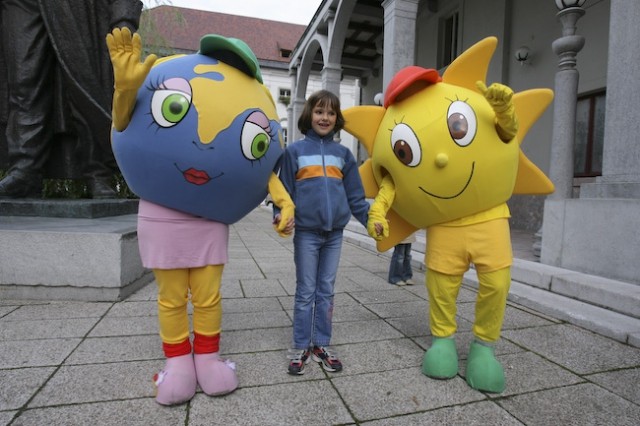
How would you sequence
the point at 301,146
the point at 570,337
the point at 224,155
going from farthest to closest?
the point at 570,337, the point at 301,146, the point at 224,155

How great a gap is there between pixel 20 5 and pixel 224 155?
382 cm

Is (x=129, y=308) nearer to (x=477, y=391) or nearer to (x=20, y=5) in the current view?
(x=477, y=391)

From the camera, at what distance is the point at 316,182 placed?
2570 mm

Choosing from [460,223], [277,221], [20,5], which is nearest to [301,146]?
[277,221]

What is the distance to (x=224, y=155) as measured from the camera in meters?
2.13

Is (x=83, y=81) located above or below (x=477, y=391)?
above

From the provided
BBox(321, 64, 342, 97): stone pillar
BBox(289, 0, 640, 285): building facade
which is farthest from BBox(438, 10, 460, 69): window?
BBox(321, 64, 342, 97): stone pillar

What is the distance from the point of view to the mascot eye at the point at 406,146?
2.38 metres

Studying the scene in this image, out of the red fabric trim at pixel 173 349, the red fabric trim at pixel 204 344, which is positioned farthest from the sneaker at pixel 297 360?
the red fabric trim at pixel 173 349

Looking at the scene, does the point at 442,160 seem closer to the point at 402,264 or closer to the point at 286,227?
the point at 286,227

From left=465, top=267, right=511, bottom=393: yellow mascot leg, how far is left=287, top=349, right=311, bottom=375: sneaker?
3.25ft

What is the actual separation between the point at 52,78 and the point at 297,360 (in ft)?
14.1

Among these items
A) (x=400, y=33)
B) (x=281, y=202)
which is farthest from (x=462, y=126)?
(x=400, y=33)

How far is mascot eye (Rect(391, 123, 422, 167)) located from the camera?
238cm
